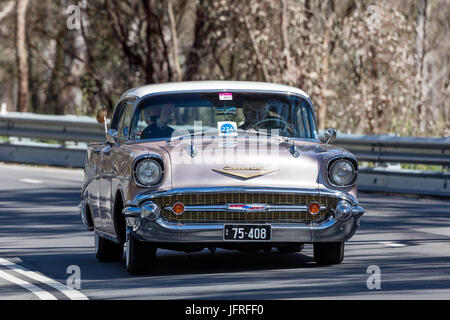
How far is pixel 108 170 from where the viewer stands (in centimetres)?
1054

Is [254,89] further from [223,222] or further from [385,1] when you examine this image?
[385,1]

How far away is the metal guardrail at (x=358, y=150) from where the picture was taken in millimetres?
19125

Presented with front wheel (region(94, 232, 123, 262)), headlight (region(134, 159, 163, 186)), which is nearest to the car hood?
headlight (region(134, 159, 163, 186))

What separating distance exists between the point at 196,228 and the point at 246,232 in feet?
1.28

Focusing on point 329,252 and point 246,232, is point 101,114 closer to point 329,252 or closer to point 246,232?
point 246,232

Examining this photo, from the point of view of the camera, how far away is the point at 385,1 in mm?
28453

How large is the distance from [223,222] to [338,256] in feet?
4.15

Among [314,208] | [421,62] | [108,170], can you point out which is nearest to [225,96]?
[108,170]

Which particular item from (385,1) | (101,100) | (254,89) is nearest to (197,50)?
(101,100)

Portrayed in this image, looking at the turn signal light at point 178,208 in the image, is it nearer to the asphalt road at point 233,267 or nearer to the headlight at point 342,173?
the asphalt road at point 233,267

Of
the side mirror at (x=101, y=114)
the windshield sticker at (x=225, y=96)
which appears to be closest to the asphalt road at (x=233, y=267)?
the side mirror at (x=101, y=114)

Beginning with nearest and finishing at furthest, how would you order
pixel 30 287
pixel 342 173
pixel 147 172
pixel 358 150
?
1. pixel 30 287
2. pixel 147 172
3. pixel 342 173
4. pixel 358 150

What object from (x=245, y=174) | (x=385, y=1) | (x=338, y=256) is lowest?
(x=338, y=256)
